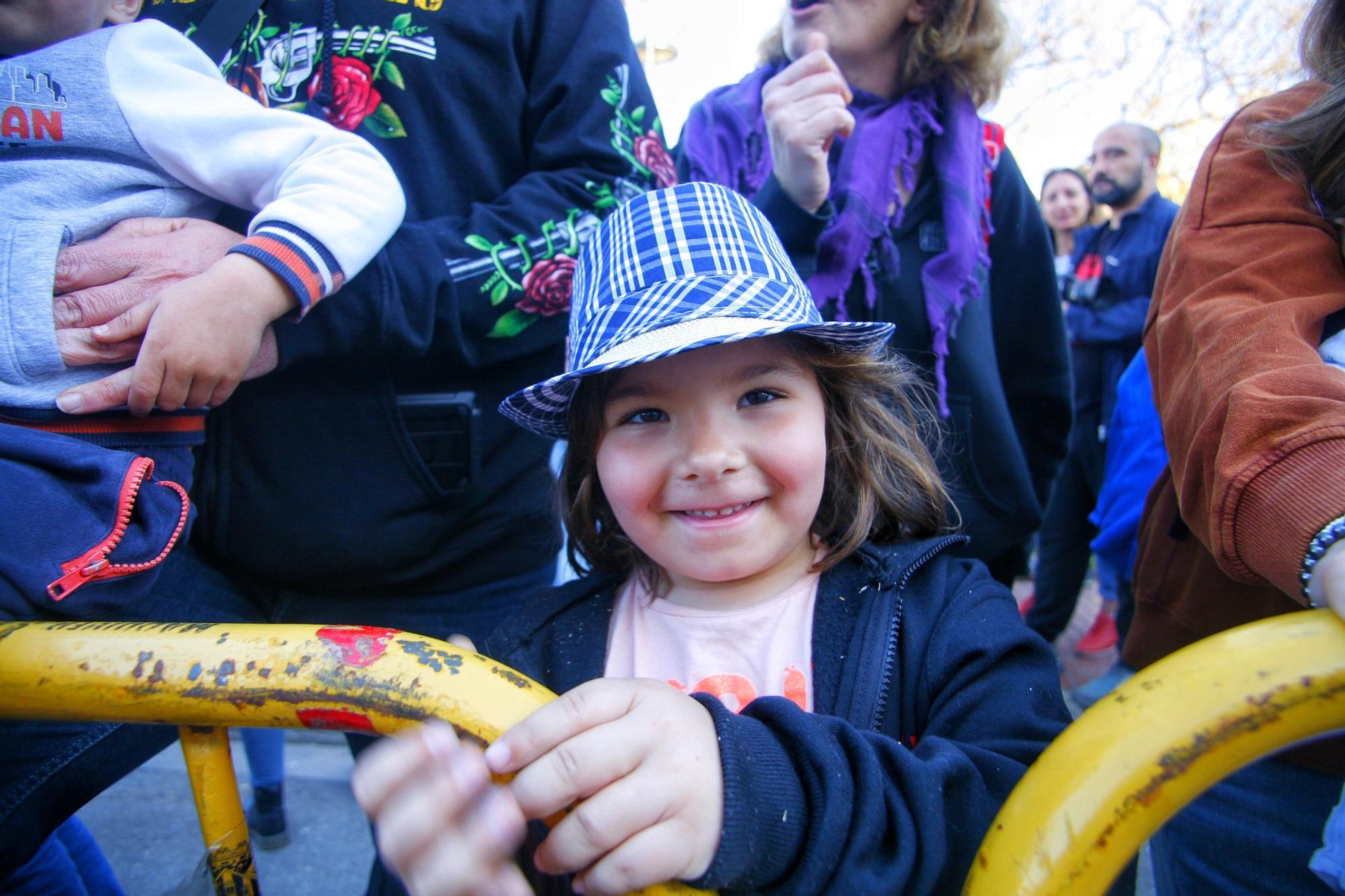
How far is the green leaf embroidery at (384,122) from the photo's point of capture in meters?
1.37

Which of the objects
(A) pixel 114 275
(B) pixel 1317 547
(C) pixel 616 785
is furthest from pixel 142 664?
(B) pixel 1317 547

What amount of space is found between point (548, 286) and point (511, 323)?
0.09 m

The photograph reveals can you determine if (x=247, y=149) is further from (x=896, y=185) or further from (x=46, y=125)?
(x=896, y=185)

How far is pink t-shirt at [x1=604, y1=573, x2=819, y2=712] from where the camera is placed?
1.19m

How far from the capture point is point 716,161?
1929mm

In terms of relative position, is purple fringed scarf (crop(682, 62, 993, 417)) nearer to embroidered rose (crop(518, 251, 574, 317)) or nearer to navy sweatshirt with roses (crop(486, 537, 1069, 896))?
embroidered rose (crop(518, 251, 574, 317))

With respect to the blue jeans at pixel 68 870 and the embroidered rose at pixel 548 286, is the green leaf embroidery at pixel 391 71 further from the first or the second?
the blue jeans at pixel 68 870

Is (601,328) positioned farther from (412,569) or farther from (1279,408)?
(1279,408)

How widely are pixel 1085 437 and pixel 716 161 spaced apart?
252 cm

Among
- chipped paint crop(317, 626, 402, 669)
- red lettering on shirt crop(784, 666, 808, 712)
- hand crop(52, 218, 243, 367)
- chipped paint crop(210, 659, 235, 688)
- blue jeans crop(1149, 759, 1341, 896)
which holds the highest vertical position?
hand crop(52, 218, 243, 367)

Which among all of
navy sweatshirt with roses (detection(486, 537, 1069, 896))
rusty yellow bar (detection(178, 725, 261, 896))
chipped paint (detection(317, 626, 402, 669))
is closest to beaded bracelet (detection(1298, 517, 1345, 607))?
navy sweatshirt with roses (detection(486, 537, 1069, 896))

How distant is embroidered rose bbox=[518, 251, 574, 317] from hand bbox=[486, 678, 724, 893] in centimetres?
82

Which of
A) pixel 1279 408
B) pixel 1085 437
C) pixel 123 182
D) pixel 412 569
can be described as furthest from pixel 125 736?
pixel 1085 437

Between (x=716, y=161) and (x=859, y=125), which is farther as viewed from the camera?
(x=716, y=161)
